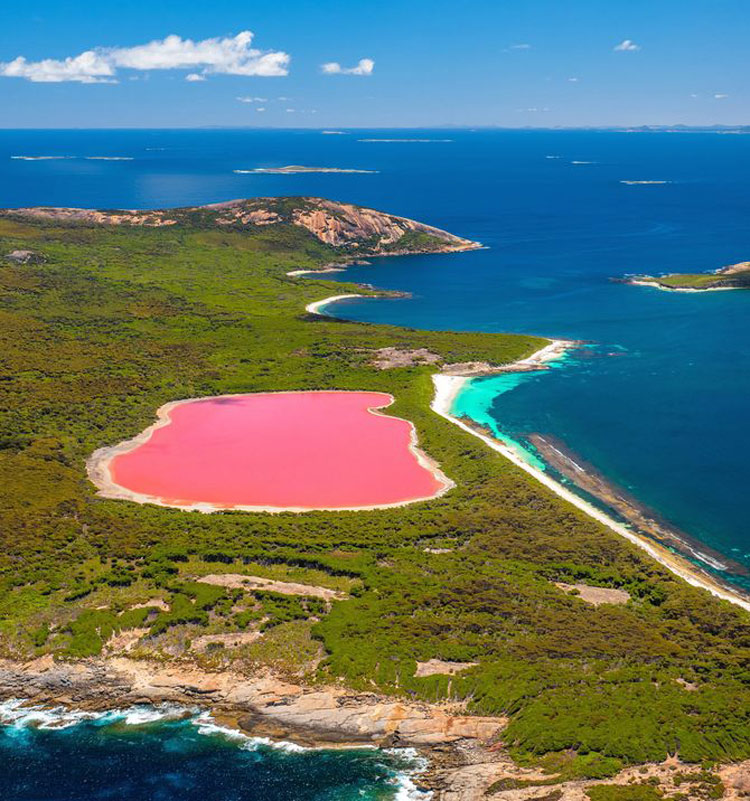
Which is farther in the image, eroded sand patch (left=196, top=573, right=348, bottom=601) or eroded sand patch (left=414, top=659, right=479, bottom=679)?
eroded sand patch (left=196, top=573, right=348, bottom=601)

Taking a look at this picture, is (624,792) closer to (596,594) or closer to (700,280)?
(596,594)

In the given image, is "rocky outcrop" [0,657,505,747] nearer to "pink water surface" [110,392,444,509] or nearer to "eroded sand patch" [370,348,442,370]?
"pink water surface" [110,392,444,509]

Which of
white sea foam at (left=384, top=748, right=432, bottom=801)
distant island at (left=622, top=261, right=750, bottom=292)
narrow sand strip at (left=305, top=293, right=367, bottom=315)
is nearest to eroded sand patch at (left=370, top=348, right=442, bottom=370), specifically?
narrow sand strip at (left=305, top=293, right=367, bottom=315)

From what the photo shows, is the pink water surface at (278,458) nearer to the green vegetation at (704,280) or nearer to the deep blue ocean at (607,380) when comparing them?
the deep blue ocean at (607,380)

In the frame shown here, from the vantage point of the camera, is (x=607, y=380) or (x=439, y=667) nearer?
(x=439, y=667)

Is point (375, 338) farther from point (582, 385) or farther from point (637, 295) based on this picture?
point (637, 295)

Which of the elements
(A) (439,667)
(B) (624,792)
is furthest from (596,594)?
(B) (624,792)
